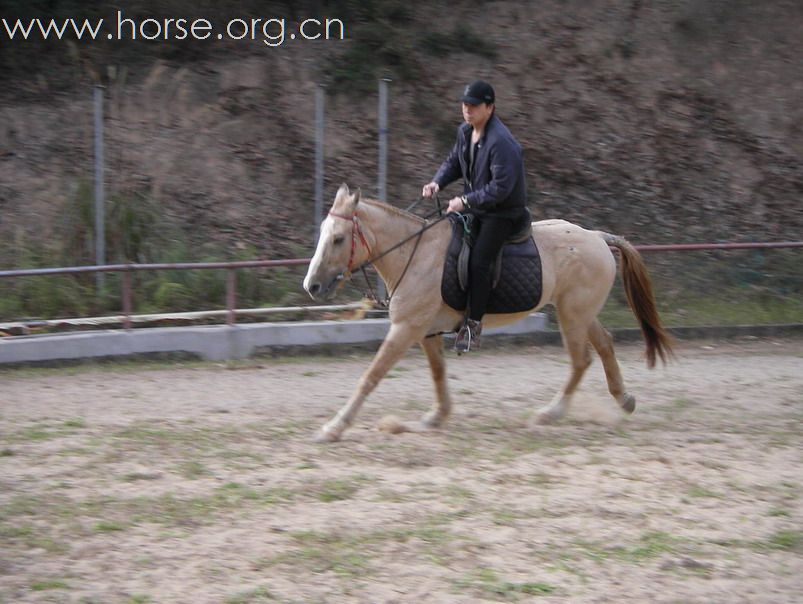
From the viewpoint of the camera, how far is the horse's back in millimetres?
7887

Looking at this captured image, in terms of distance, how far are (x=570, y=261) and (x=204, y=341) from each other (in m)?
4.36

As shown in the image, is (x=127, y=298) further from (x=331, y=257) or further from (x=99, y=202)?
(x=331, y=257)

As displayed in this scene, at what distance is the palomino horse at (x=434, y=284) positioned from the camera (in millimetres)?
7172

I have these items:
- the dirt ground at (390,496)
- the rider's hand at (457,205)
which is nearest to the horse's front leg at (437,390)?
the dirt ground at (390,496)

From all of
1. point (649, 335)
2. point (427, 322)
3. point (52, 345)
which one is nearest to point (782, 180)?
point (649, 335)

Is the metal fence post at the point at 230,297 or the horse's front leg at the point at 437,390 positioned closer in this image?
the horse's front leg at the point at 437,390

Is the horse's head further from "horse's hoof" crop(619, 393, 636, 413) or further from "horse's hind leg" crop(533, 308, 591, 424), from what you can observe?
"horse's hoof" crop(619, 393, 636, 413)

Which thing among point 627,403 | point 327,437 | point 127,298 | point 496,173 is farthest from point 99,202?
point 627,403

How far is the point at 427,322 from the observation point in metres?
7.45

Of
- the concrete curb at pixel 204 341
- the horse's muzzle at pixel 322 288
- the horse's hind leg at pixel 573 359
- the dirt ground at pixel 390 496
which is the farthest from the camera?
the concrete curb at pixel 204 341

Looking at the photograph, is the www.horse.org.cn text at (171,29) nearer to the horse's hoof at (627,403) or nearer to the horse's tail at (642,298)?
the horse's tail at (642,298)

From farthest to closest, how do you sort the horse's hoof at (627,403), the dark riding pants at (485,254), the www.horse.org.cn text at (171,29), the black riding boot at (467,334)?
1. the www.horse.org.cn text at (171,29)
2. the horse's hoof at (627,403)
3. the black riding boot at (467,334)
4. the dark riding pants at (485,254)

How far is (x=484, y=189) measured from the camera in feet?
23.8

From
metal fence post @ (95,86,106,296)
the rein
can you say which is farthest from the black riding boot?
metal fence post @ (95,86,106,296)
